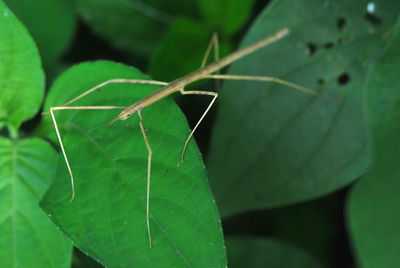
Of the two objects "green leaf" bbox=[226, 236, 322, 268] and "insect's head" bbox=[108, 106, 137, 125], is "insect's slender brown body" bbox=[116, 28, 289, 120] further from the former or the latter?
"green leaf" bbox=[226, 236, 322, 268]

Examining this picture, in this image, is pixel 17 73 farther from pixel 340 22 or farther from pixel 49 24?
pixel 340 22

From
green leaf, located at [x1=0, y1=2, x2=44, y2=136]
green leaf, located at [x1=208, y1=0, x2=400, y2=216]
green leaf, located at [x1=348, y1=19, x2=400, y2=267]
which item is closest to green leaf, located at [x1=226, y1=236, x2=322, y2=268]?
green leaf, located at [x1=208, y1=0, x2=400, y2=216]

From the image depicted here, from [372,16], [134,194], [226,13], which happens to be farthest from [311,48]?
[134,194]

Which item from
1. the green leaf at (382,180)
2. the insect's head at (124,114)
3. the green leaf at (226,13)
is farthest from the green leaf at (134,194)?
the green leaf at (226,13)

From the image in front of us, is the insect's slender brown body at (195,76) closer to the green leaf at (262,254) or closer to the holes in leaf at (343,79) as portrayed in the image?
the holes in leaf at (343,79)

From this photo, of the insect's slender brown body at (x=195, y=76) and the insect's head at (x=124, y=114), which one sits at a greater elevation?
the insect's slender brown body at (x=195, y=76)

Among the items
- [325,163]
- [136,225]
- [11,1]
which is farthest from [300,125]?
[11,1]

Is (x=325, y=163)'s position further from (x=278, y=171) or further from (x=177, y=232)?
(x=177, y=232)
